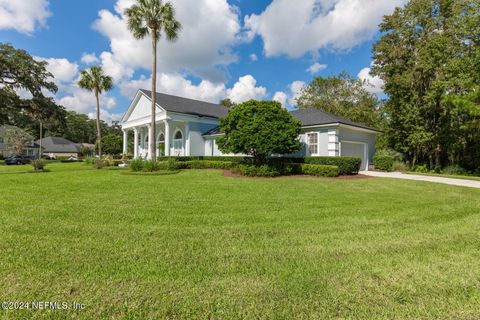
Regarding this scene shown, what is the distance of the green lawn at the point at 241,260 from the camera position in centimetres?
241

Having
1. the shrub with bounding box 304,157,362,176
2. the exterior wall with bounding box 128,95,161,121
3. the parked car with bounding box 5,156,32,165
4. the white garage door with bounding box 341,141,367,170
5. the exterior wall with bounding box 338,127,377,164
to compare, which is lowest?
the parked car with bounding box 5,156,32,165

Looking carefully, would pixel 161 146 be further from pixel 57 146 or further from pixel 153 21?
pixel 57 146

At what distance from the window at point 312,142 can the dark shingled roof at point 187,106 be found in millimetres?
11551

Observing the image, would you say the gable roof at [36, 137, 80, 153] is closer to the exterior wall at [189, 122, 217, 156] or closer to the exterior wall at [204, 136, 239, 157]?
the exterior wall at [189, 122, 217, 156]

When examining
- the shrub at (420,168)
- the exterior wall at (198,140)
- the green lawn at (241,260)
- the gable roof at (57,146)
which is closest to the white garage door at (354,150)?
the shrub at (420,168)

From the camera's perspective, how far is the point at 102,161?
21.0m

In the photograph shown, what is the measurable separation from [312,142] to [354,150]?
4022mm

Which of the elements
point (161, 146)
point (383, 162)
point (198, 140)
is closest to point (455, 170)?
point (383, 162)

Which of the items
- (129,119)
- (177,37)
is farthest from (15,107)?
(177,37)

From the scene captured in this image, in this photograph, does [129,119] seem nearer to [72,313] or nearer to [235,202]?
[235,202]

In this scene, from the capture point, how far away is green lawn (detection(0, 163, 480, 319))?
2.41m

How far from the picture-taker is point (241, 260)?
3.40 m

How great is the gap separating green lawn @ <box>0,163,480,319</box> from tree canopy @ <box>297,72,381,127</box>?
89.7 ft

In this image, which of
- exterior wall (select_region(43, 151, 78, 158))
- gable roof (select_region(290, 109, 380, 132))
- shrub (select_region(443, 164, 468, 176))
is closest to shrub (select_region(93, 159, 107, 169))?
gable roof (select_region(290, 109, 380, 132))
